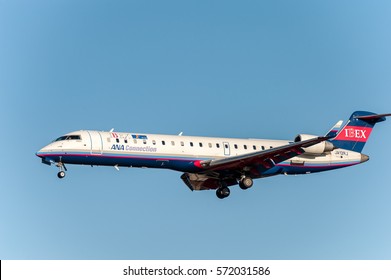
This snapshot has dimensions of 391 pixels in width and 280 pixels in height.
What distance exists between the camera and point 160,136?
40938 mm

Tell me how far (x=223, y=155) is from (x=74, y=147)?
7.09 meters

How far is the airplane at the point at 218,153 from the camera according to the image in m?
39.6

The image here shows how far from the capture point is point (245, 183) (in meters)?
42.1

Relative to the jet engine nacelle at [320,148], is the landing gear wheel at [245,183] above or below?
below

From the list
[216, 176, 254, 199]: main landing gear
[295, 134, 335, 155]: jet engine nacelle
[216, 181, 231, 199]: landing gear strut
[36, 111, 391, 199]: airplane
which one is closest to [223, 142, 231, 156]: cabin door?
[36, 111, 391, 199]: airplane

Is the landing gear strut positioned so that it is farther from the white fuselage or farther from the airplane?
the white fuselage

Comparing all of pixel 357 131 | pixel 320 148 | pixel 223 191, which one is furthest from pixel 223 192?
pixel 357 131

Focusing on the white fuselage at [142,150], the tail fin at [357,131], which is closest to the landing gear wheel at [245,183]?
the white fuselage at [142,150]

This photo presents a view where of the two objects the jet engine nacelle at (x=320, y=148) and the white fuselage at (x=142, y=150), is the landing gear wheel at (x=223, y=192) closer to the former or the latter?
the white fuselage at (x=142, y=150)

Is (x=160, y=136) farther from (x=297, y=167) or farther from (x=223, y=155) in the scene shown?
(x=297, y=167)

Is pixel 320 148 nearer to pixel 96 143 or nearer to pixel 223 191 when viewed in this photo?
pixel 223 191
